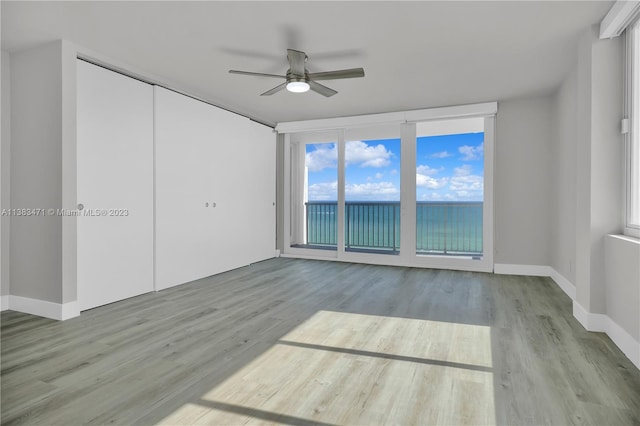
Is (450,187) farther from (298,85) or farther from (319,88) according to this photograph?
(298,85)

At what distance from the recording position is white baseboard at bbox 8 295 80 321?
9.30ft

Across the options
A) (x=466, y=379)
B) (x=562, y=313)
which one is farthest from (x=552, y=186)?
(x=466, y=379)

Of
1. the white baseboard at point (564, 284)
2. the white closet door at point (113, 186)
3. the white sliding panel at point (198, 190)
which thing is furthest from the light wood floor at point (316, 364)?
the white sliding panel at point (198, 190)

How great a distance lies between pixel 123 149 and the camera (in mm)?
3377

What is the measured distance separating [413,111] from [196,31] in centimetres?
332

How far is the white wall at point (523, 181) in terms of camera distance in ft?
14.9

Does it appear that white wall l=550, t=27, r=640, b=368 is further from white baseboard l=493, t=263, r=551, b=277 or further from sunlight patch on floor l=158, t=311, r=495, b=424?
white baseboard l=493, t=263, r=551, b=277

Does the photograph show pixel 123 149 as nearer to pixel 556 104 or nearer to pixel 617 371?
pixel 617 371

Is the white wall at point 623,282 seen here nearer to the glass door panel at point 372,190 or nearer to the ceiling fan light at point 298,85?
the ceiling fan light at point 298,85

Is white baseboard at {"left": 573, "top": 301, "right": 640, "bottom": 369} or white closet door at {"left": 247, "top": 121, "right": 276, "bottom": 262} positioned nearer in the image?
white baseboard at {"left": 573, "top": 301, "right": 640, "bottom": 369}

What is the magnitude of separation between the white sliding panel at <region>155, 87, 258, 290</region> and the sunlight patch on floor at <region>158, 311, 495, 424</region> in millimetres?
2145

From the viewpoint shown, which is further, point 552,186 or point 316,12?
point 552,186

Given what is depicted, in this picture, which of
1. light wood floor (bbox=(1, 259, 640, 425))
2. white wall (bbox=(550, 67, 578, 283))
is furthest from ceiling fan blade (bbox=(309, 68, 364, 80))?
white wall (bbox=(550, 67, 578, 283))

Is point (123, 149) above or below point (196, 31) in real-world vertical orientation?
below
